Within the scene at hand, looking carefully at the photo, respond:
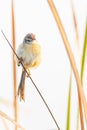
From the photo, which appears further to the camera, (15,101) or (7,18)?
(7,18)

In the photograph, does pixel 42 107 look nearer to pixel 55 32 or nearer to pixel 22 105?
pixel 22 105

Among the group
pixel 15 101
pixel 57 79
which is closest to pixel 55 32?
pixel 57 79

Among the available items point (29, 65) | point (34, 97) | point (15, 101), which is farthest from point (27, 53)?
point (34, 97)

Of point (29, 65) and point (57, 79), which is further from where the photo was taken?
point (57, 79)

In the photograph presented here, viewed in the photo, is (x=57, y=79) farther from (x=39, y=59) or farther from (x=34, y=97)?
(x=39, y=59)

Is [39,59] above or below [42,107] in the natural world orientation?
above

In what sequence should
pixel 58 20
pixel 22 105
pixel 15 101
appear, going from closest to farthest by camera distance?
pixel 58 20 < pixel 15 101 < pixel 22 105

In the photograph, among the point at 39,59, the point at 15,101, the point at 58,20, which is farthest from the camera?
the point at 39,59

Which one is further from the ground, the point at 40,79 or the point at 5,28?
the point at 5,28

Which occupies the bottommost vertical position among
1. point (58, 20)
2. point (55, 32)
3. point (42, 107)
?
point (42, 107)
